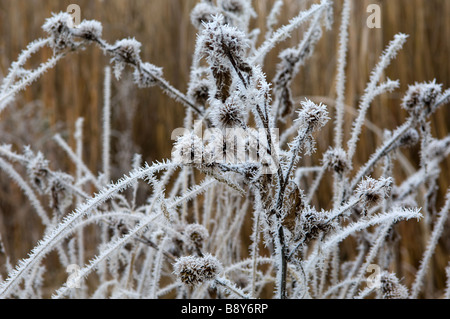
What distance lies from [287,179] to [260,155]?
0.12 ft

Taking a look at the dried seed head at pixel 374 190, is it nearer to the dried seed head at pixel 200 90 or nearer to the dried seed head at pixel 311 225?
the dried seed head at pixel 311 225

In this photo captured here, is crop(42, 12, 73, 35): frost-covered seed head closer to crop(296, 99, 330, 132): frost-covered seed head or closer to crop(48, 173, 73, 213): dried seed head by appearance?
crop(48, 173, 73, 213): dried seed head

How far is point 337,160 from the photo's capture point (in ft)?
2.18

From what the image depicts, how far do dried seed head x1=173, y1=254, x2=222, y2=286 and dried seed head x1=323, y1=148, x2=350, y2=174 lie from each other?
0.24m

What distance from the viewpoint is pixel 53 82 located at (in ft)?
6.16

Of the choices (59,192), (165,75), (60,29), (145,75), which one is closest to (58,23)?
(60,29)

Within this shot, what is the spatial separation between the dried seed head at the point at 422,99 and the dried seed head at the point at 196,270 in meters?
0.35

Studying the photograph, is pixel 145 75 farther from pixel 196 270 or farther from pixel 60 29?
pixel 196 270

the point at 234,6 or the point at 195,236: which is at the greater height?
the point at 234,6

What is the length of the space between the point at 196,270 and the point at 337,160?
0.88ft

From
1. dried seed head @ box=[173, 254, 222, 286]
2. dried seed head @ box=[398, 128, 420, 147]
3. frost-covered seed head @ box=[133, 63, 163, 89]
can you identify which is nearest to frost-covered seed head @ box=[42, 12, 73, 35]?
frost-covered seed head @ box=[133, 63, 163, 89]

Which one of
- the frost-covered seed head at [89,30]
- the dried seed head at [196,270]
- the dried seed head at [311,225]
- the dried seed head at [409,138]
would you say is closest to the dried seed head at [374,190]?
the dried seed head at [311,225]

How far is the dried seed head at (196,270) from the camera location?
486 mm

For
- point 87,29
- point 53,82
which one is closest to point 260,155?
point 87,29
